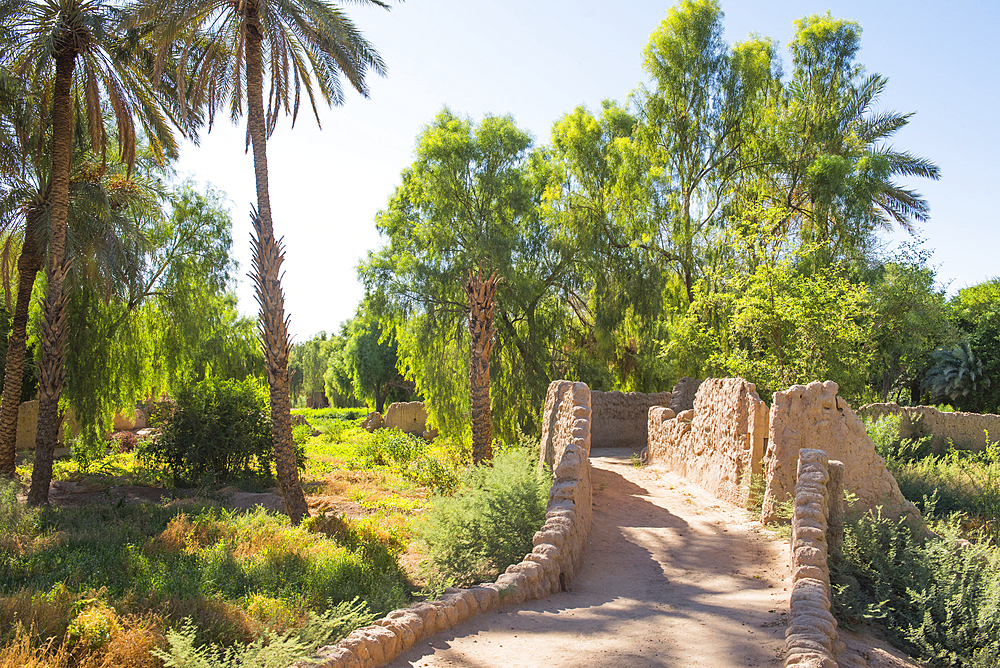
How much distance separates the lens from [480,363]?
15734 mm

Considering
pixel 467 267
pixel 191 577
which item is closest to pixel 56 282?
pixel 191 577

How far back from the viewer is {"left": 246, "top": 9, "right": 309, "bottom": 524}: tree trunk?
12.3 m

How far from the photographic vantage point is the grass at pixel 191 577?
5.67m

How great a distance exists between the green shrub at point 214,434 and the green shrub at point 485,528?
832 centimetres

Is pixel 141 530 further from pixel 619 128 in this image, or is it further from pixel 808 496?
pixel 619 128

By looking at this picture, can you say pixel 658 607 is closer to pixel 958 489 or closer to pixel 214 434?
pixel 958 489

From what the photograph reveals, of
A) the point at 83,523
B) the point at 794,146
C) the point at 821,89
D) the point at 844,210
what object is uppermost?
the point at 821,89

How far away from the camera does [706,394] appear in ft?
41.0

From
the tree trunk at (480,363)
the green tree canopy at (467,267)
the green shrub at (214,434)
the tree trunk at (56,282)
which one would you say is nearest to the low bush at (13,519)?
the tree trunk at (56,282)

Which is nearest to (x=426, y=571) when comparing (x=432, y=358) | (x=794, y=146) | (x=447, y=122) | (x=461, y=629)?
(x=461, y=629)

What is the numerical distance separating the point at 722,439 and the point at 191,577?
8.35m

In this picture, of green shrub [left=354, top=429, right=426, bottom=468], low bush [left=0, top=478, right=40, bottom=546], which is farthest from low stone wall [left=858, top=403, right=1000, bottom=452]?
low bush [left=0, top=478, right=40, bottom=546]

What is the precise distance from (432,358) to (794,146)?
14.4 meters

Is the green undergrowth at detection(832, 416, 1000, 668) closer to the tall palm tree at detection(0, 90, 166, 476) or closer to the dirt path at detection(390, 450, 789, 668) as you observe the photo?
the dirt path at detection(390, 450, 789, 668)
